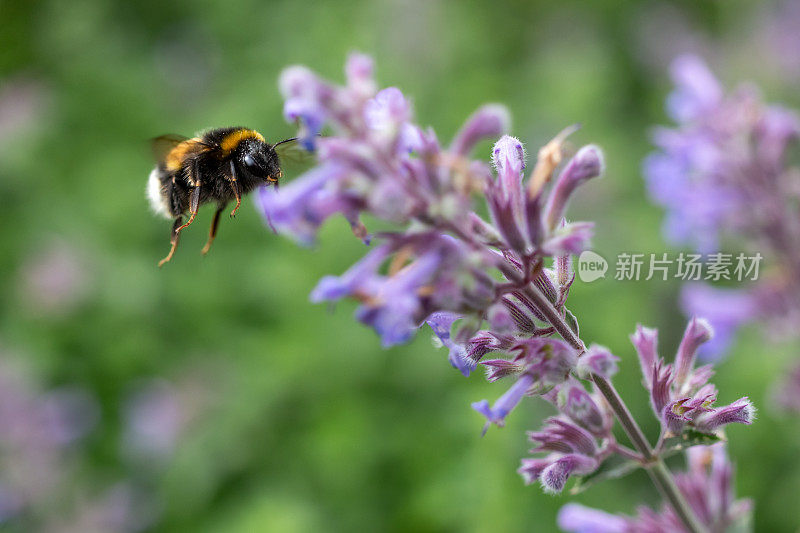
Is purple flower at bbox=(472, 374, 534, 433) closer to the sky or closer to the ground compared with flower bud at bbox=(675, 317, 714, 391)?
closer to the ground

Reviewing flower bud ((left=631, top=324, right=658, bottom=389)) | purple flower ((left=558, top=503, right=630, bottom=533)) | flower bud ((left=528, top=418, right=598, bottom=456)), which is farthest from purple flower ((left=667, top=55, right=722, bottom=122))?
flower bud ((left=528, top=418, right=598, bottom=456))

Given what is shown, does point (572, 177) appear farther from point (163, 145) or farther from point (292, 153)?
point (163, 145)

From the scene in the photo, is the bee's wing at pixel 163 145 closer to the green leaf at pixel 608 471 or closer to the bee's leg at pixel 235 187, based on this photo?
the bee's leg at pixel 235 187

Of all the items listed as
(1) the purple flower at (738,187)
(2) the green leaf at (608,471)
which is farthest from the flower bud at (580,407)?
(1) the purple flower at (738,187)

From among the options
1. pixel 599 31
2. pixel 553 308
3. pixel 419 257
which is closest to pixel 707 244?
pixel 553 308

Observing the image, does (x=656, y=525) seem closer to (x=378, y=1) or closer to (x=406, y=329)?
(x=406, y=329)

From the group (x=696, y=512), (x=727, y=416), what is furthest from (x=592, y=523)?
(x=727, y=416)

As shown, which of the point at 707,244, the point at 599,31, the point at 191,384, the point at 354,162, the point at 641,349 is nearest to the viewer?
the point at 354,162

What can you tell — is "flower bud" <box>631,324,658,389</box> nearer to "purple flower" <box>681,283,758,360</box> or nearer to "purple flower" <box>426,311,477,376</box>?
"purple flower" <box>426,311,477,376</box>
